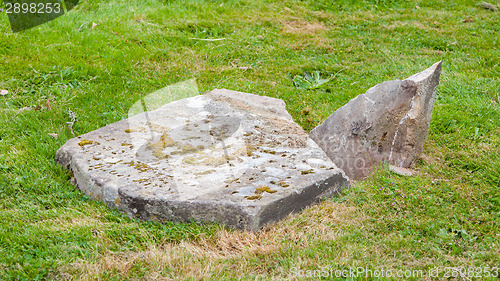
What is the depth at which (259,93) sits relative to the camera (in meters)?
6.30

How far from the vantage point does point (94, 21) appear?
788 centimetres

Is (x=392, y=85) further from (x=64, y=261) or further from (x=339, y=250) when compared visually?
(x=64, y=261)

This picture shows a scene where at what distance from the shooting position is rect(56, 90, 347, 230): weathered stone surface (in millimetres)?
3385

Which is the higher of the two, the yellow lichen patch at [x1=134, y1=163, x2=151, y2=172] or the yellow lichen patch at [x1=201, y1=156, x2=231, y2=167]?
the yellow lichen patch at [x1=201, y1=156, x2=231, y2=167]

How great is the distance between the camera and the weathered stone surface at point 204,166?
11.1 ft

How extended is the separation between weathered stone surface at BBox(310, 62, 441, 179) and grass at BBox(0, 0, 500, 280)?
32 cm

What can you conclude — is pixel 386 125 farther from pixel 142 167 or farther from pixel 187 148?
pixel 142 167

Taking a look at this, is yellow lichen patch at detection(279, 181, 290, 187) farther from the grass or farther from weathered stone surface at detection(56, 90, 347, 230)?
the grass

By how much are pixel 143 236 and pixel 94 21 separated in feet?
18.7

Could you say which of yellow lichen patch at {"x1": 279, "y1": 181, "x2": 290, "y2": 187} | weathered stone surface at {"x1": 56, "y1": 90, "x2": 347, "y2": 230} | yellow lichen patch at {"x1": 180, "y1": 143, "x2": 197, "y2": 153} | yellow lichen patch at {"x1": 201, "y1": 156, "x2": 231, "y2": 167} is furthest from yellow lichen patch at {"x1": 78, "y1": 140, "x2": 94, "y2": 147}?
yellow lichen patch at {"x1": 279, "y1": 181, "x2": 290, "y2": 187}

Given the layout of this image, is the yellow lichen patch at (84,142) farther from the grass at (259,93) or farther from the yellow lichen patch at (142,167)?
the yellow lichen patch at (142,167)

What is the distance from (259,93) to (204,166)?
8.68 ft

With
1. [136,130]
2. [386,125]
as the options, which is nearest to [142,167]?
[136,130]

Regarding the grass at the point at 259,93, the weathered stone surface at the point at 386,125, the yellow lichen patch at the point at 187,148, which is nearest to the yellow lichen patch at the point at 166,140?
the yellow lichen patch at the point at 187,148
